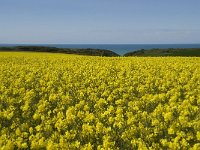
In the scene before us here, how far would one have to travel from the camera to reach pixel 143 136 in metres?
8.91

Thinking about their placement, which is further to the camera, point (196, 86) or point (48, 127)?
point (196, 86)

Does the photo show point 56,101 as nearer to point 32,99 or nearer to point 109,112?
point 32,99

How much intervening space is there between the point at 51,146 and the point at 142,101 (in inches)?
178

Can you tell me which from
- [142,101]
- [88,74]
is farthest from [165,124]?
[88,74]

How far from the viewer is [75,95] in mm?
14508

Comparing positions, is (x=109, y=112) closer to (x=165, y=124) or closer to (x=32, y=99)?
(x=165, y=124)

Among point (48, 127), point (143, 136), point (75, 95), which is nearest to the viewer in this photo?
point (143, 136)

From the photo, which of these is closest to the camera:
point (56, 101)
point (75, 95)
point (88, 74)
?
point (56, 101)

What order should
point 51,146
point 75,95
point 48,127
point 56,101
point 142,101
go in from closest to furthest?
point 51,146 < point 48,127 < point 142,101 < point 56,101 < point 75,95

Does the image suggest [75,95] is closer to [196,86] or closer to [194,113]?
[196,86]

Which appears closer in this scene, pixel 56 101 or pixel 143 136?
pixel 143 136

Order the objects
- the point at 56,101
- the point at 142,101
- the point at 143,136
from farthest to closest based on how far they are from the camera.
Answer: the point at 56,101, the point at 142,101, the point at 143,136

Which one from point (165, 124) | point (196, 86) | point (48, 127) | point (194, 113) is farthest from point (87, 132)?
point (196, 86)

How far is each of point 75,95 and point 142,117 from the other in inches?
193
